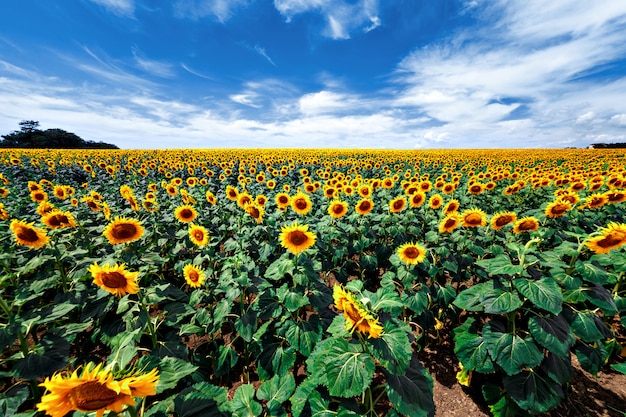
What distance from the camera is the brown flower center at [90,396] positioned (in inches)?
50.9

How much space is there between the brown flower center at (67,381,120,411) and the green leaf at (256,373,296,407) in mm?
1393

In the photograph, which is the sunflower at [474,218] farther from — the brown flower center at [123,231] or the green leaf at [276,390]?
the brown flower center at [123,231]

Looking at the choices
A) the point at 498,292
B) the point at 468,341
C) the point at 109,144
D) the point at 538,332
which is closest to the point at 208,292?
the point at 468,341

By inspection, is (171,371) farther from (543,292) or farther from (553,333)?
(553,333)

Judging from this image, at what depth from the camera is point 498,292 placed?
2.90m

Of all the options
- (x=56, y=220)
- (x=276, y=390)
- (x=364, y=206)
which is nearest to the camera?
(x=276, y=390)

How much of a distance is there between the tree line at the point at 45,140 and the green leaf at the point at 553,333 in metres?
80.6

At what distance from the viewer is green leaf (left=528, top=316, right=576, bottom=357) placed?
2550mm

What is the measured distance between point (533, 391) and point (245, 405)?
2966 millimetres

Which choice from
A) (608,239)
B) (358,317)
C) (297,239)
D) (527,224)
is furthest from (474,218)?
(358,317)

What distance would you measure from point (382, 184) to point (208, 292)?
24.1ft

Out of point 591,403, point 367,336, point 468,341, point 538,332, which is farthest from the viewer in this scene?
point 591,403

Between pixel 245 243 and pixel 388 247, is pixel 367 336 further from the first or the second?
pixel 388 247

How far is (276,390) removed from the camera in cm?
250
